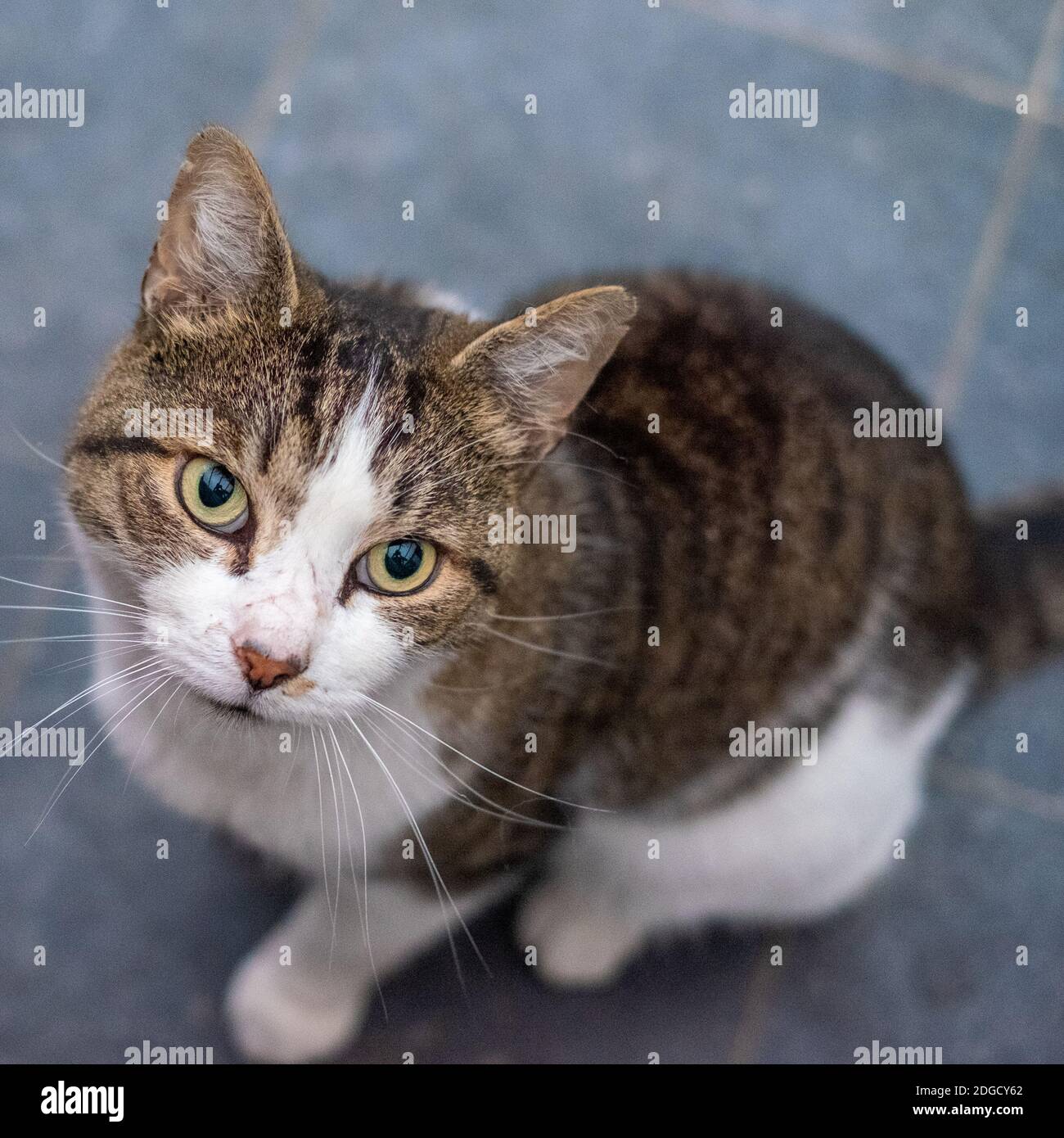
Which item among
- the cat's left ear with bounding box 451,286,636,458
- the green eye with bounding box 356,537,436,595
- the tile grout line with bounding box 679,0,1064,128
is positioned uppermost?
the tile grout line with bounding box 679,0,1064,128

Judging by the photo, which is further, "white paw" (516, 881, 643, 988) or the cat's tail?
"white paw" (516, 881, 643, 988)

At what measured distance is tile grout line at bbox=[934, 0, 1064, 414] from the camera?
2213 millimetres

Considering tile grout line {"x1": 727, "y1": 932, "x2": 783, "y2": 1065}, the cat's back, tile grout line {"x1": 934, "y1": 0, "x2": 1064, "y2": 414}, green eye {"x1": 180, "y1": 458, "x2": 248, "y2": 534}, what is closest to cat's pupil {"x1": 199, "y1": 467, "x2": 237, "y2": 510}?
green eye {"x1": 180, "y1": 458, "x2": 248, "y2": 534}

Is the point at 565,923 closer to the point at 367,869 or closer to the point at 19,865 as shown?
the point at 367,869

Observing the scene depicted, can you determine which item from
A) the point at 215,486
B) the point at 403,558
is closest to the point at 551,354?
the point at 403,558

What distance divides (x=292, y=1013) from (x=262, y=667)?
34.2 inches

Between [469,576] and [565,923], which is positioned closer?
[469,576]

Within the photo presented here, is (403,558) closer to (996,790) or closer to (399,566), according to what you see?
(399,566)

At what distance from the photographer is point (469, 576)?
1.23m

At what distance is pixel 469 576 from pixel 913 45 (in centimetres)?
180

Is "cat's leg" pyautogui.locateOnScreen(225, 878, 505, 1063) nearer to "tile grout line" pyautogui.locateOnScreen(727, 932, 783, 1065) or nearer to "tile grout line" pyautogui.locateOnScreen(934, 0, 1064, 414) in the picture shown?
"tile grout line" pyautogui.locateOnScreen(727, 932, 783, 1065)

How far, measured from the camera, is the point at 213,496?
1142mm

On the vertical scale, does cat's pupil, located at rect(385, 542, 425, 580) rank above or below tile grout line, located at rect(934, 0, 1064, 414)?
below
